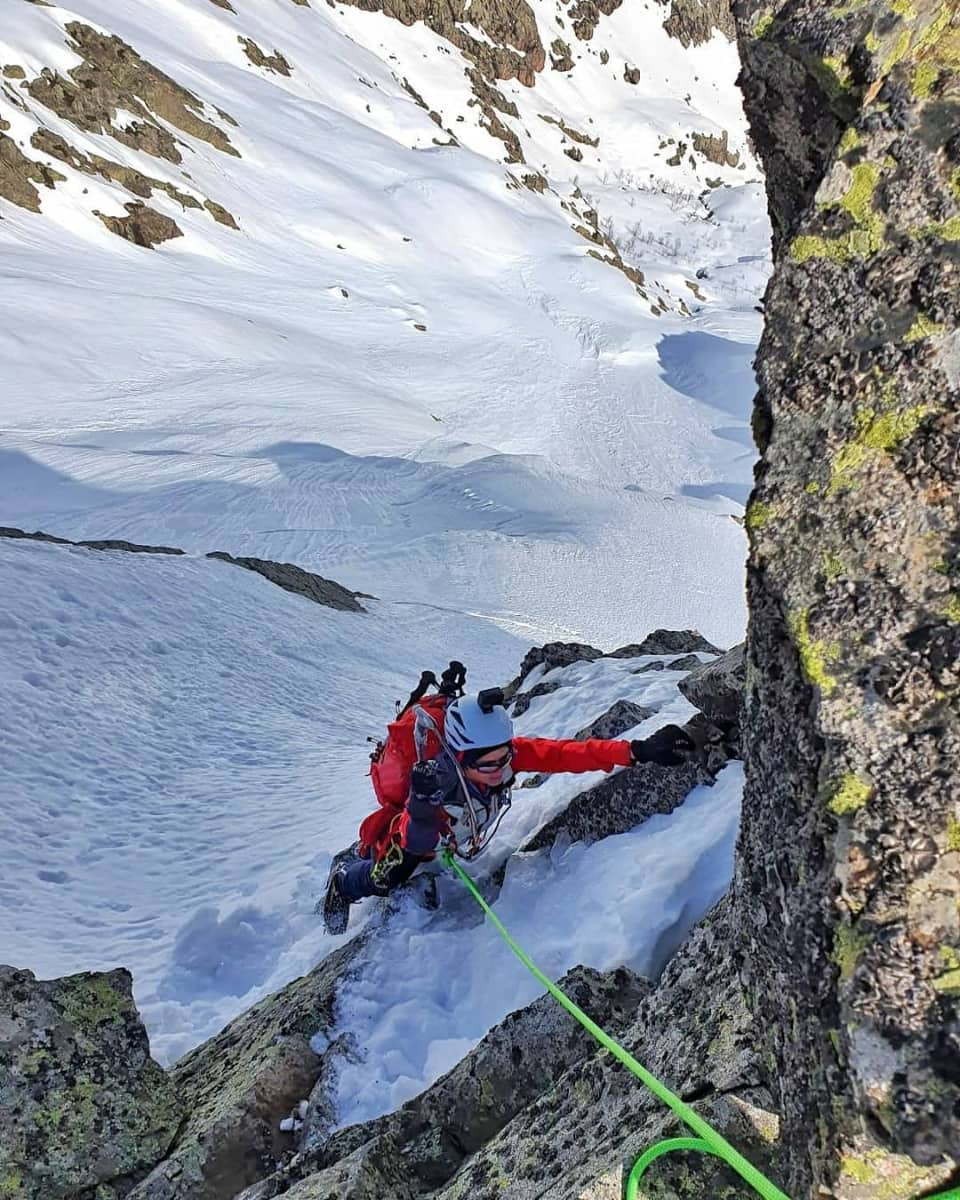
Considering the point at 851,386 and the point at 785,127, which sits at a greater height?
the point at 785,127

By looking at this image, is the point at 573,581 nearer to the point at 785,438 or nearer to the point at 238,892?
the point at 238,892

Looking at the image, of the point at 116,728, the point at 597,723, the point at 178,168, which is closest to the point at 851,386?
the point at 597,723

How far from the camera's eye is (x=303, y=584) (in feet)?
38.4

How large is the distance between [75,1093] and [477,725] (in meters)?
2.19

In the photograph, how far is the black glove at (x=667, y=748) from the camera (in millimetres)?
3857

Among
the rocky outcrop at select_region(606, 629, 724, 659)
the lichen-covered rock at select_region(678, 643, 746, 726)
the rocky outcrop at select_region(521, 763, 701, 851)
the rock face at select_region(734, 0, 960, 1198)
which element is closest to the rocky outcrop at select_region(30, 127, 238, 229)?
the rocky outcrop at select_region(606, 629, 724, 659)

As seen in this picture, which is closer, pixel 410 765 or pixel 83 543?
pixel 410 765

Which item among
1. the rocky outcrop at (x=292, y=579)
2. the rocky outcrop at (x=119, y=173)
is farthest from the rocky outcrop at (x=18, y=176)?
the rocky outcrop at (x=292, y=579)

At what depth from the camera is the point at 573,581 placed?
14.6 metres

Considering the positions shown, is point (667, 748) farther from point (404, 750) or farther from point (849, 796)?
point (849, 796)

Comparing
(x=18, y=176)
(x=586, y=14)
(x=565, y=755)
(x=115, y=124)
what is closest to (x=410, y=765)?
(x=565, y=755)

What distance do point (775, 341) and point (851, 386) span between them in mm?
201

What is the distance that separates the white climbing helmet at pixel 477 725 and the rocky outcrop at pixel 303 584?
7408mm

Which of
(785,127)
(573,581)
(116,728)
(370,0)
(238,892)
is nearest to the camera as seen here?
(785,127)
